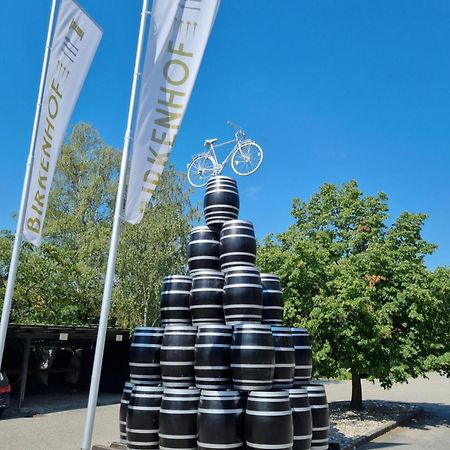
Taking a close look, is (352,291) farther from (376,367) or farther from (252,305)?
A: (252,305)

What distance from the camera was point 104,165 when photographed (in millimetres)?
31125

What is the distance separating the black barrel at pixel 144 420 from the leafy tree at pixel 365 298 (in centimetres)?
645

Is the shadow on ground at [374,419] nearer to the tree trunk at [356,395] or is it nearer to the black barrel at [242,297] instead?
the tree trunk at [356,395]

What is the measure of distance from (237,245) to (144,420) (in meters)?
3.09

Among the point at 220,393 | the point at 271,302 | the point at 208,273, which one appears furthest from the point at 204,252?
the point at 220,393

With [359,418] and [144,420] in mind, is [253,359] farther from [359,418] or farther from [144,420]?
[359,418]

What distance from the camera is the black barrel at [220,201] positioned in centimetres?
931

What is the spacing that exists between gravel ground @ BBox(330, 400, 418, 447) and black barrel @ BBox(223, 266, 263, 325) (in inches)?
188

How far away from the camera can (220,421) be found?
661 centimetres

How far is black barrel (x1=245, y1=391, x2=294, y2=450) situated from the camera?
6496 millimetres

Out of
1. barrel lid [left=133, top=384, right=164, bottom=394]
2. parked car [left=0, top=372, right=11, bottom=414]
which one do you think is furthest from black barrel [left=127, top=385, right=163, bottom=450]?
parked car [left=0, top=372, right=11, bottom=414]

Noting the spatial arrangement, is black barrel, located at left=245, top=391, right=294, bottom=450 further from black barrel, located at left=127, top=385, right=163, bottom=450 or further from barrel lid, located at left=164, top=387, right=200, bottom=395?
black barrel, located at left=127, top=385, right=163, bottom=450

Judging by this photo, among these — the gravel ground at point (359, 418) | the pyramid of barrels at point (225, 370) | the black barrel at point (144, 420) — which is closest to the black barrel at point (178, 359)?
the pyramid of barrels at point (225, 370)

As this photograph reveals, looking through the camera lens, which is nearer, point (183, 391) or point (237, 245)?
point (183, 391)
